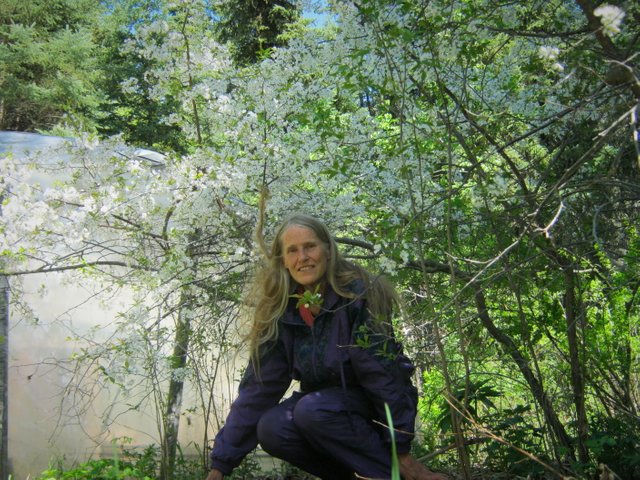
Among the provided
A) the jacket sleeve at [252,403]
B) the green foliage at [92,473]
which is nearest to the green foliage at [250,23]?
the green foliage at [92,473]

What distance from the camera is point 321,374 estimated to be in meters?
2.72

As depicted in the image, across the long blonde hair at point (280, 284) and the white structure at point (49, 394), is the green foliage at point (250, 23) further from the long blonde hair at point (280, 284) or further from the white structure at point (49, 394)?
the long blonde hair at point (280, 284)

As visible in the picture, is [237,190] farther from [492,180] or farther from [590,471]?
[590,471]

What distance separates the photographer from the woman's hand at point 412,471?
2.43m

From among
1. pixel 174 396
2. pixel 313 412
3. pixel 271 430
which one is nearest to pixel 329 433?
pixel 313 412

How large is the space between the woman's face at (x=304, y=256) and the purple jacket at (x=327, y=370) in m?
0.09

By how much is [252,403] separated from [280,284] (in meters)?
0.46

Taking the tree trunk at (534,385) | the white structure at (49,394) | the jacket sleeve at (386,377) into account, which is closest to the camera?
the jacket sleeve at (386,377)

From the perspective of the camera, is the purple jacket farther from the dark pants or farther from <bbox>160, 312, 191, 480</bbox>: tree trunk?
<bbox>160, 312, 191, 480</bbox>: tree trunk

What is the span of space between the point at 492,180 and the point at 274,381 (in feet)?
3.57

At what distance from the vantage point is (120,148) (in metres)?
3.95

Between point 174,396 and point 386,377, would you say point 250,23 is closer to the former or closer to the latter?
point 174,396

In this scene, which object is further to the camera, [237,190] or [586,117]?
[237,190]

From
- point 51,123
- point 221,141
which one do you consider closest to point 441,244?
point 221,141
